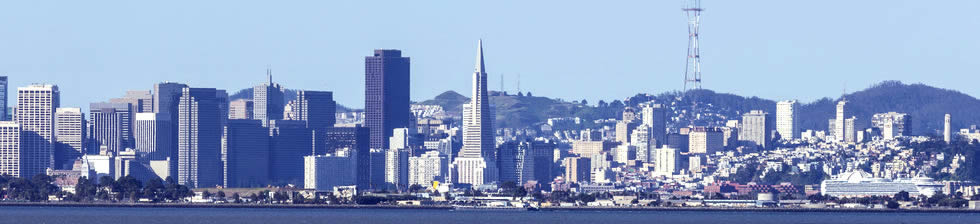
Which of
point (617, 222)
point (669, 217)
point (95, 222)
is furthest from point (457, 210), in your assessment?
point (95, 222)

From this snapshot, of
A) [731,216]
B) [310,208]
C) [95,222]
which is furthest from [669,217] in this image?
[95,222]

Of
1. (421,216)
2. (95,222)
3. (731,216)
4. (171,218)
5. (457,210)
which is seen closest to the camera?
(95,222)

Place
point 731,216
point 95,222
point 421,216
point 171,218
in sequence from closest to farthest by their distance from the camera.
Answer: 1. point 95,222
2. point 171,218
3. point 421,216
4. point 731,216

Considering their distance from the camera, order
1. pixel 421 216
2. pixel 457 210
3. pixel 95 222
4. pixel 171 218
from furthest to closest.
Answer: pixel 457 210, pixel 421 216, pixel 171 218, pixel 95 222

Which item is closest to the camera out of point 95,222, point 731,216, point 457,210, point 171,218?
point 95,222

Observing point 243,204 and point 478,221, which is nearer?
point 478,221

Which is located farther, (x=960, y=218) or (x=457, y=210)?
(x=457, y=210)

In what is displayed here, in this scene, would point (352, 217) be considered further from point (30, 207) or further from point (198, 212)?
point (30, 207)

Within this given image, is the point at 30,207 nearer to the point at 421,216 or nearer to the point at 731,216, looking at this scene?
the point at 421,216

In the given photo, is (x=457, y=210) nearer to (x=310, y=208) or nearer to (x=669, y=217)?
(x=310, y=208)
